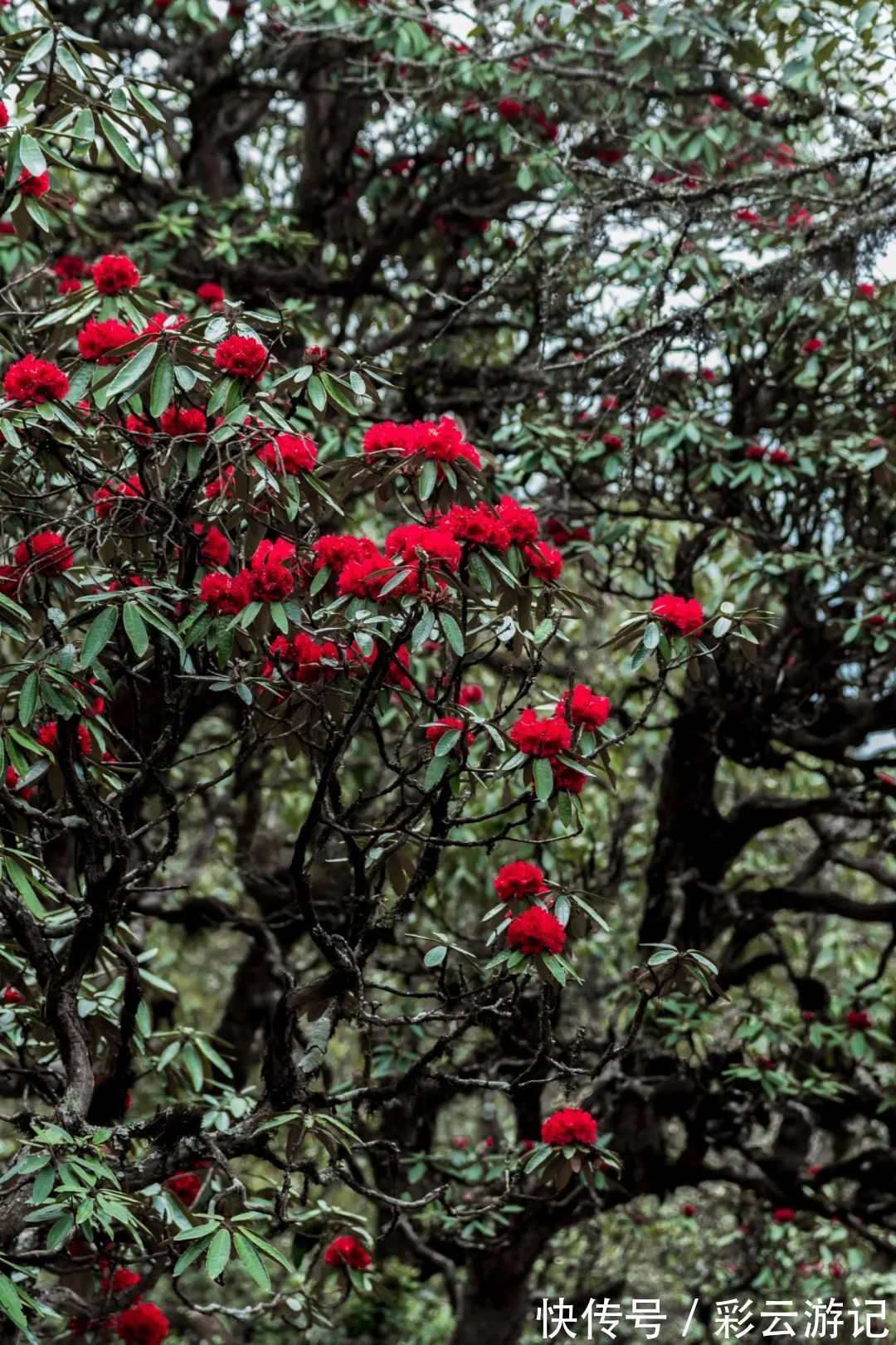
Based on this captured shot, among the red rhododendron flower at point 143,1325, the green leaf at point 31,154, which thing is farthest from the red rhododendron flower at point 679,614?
the red rhododendron flower at point 143,1325

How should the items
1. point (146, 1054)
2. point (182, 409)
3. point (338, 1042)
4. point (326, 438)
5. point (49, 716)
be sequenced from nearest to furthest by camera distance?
point (182, 409) → point (49, 716) → point (146, 1054) → point (326, 438) → point (338, 1042)

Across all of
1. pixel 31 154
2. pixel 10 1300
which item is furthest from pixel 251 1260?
pixel 31 154

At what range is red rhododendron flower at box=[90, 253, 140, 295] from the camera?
2.94m

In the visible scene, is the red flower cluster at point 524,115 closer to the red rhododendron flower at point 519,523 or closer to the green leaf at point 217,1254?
the red rhododendron flower at point 519,523

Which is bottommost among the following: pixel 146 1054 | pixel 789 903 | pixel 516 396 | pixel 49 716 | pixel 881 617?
pixel 146 1054

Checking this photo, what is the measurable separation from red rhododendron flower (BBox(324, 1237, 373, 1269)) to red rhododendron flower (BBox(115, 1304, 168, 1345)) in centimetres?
64

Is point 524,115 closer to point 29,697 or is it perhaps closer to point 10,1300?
point 29,697

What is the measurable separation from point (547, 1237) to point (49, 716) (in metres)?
3.53

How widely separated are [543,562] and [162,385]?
0.83 m

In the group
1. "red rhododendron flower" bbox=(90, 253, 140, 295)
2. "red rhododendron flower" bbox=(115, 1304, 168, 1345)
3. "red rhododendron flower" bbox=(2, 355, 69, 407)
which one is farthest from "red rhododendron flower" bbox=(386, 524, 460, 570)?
"red rhododendron flower" bbox=(115, 1304, 168, 1345)

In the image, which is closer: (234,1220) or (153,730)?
(234,1220)

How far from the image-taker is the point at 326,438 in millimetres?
4988

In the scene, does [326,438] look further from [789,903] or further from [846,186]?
[789,903]

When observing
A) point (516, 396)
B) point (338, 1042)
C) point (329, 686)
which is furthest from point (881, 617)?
point (338, 1042)
